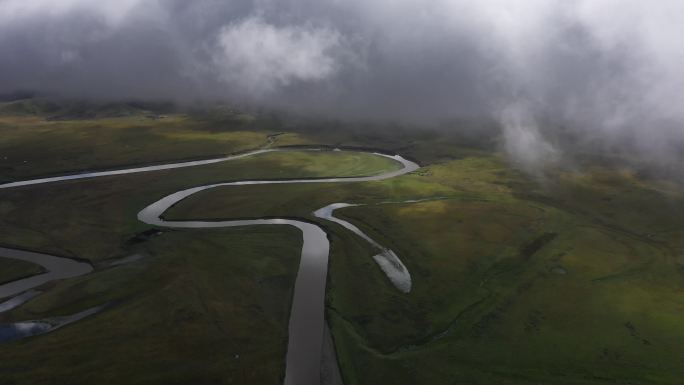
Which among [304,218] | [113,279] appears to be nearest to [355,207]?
[304,218]

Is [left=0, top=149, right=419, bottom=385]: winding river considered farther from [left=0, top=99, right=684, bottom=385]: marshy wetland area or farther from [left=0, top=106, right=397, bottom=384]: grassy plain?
[left=0, top=106, right=397, bottom=384]: grassy plain

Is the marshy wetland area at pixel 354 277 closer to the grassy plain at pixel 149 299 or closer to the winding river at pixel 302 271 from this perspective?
the grassy plain at pixel 149 299

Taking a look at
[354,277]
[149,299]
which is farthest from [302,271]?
[149,299]

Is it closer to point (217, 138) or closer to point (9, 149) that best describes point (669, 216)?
point (217, 138)

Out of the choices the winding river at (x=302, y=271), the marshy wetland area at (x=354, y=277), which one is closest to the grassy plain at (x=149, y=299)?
the marshy wetland area at (x=354, y=277)

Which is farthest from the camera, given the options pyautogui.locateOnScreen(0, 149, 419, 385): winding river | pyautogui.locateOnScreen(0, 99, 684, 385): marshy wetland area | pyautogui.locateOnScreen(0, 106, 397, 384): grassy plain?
pyautogui.locateOnScreen(0, 149, 419, 385): winding river

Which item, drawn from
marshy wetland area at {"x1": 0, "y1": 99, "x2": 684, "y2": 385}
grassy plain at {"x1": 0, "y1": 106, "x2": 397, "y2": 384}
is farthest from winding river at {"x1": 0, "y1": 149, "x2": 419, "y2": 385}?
grassy plain at {"x1": 0, "y1": 106, "x2": 397, "y2": 384}

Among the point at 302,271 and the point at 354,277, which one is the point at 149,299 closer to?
the point at 302,271

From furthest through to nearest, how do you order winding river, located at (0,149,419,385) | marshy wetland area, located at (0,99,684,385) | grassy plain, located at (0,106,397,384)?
1. winding river, located at (0,149,419,385)
2. marshy wetland area, located at (0,99,684,385)
3. grassy plain, located at (0,106,397,384)
